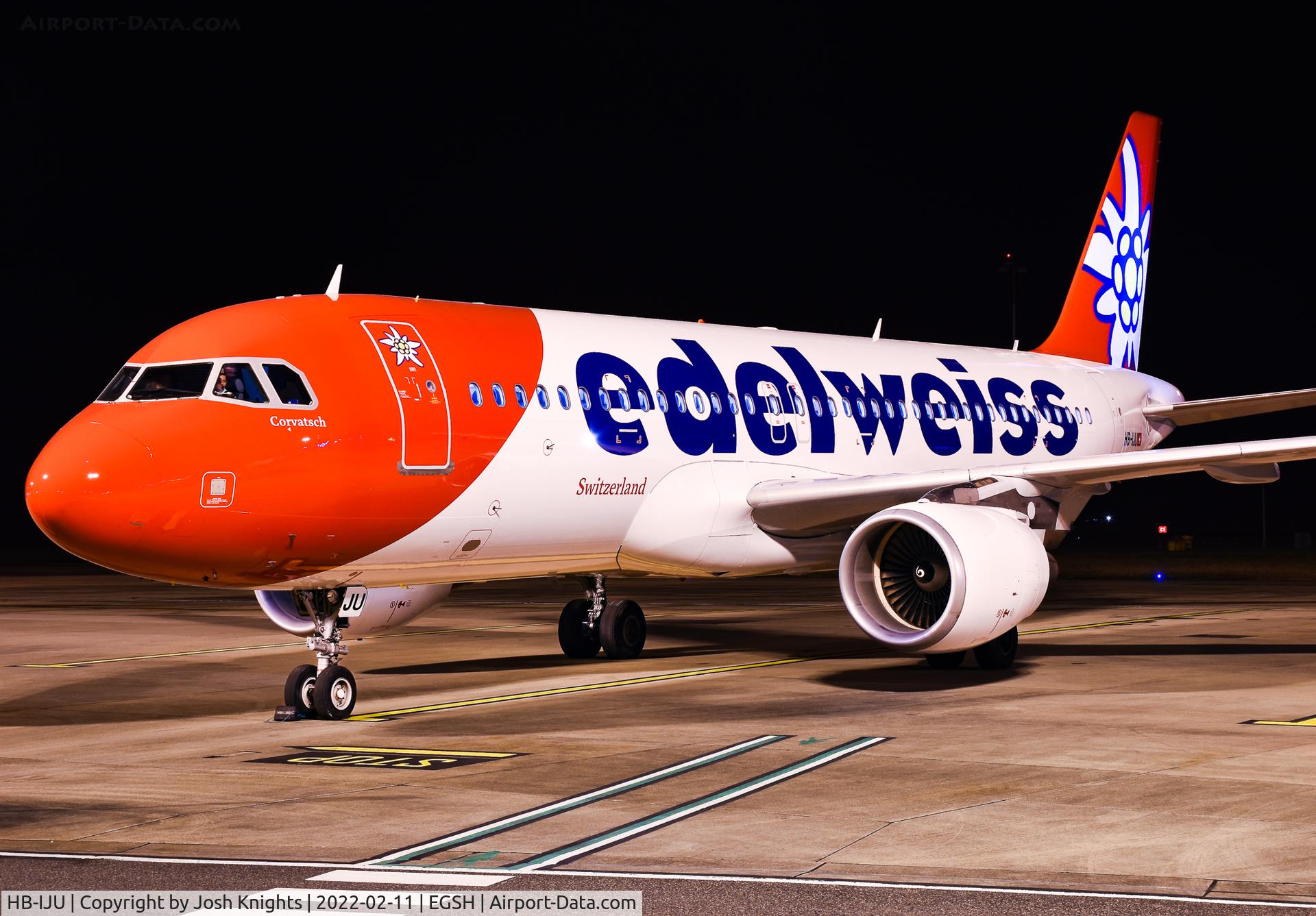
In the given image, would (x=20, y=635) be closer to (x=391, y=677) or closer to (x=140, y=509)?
(x=391, y=677)

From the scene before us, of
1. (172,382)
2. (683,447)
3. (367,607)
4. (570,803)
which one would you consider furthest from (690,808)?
(683,447)

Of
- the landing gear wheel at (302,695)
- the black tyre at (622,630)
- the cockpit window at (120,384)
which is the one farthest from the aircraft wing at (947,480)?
the cockpit window at (120,384)

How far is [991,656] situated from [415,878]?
10.3 m

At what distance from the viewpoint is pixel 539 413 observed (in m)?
14.1

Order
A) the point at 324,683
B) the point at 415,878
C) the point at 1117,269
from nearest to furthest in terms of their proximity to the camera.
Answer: the point at 415,878 < the point at 324,683 < the point at 1117,269

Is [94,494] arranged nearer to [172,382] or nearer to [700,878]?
[172,382]

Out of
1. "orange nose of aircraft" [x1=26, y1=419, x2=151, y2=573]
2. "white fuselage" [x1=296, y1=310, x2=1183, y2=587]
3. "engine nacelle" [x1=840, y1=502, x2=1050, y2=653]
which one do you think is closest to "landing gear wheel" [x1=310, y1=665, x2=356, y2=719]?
"white fuselage" [x1=296, y1=310, x2=1183, y2=587]

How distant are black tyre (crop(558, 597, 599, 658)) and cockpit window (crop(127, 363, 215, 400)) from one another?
6681mm

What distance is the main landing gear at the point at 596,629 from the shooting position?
17.5m

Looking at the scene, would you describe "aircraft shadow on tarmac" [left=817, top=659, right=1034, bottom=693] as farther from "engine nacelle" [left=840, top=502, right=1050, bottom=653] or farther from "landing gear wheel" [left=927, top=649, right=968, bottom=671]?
"engine nacelle" [left=840, top=502, right=1050, bottom=653]

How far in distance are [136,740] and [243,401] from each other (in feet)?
8.96

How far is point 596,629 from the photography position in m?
17.6

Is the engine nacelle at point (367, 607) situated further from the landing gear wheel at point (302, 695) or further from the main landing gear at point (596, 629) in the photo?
the main landing gear at point (596, 629)

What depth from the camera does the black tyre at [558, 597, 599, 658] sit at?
17547 mm
